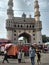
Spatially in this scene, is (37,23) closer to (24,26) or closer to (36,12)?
(36,12)

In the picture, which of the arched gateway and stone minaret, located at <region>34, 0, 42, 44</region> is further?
the arched gateway

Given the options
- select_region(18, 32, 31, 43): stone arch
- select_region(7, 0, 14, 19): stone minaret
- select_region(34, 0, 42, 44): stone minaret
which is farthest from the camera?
select_region(18, 32, 31, 43): stone arch

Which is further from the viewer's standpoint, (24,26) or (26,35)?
(26,35)

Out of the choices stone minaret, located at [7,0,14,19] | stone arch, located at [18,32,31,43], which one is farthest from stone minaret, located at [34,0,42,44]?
stone minaret, located at [7,0,14,19]

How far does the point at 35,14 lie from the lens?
83.5 meters

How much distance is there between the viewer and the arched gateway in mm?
82312

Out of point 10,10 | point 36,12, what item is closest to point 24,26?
point 36,12

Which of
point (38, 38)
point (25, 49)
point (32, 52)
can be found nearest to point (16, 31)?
point (38, 38)

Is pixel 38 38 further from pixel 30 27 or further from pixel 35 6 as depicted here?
pixel 35 6

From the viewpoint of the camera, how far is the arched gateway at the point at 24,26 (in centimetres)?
8231

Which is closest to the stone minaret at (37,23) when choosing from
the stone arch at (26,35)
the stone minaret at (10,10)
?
the stone arch at (26,35)

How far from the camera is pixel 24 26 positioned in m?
84.7

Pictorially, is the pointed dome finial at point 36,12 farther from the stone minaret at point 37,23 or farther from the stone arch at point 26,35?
the stone arch at point 26,35

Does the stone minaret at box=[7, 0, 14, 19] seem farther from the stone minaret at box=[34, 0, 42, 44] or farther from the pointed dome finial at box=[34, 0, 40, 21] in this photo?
the stone minaret at box=[34, 0, 42, 44]
